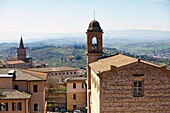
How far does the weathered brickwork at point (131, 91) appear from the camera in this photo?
81.1 feet

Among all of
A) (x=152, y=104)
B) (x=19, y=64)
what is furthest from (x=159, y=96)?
(x=19, y=64)

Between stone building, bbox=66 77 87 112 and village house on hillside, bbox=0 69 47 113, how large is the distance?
1284 cm

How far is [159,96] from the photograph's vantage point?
2522 cm

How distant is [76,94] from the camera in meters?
45.5

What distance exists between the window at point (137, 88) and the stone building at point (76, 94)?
68.1ft

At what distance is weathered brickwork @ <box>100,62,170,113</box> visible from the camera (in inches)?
973

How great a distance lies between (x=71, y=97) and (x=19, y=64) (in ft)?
193

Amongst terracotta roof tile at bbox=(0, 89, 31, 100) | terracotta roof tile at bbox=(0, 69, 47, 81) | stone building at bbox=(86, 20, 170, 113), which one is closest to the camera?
stone building at bbox=(86, 20, 170, 113)

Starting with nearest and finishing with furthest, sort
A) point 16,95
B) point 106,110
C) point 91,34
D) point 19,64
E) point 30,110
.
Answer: point 106,110
point 16,95
point 30,110
point 91,34
point 19,64

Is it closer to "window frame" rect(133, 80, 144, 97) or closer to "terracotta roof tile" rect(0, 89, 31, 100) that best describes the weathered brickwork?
"window frame" rect(133, 80, 144, 97)

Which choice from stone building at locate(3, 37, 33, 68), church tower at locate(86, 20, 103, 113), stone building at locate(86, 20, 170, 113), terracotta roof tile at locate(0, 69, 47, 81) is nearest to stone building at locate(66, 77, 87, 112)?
church tower at locate(86, 20, 103, 113)

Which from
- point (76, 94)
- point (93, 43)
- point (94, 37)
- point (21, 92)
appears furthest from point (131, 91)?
point (76, 94)

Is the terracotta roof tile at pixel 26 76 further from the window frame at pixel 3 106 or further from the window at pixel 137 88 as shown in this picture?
the window at pixel 137 88

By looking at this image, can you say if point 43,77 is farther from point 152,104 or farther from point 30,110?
point 152,104
